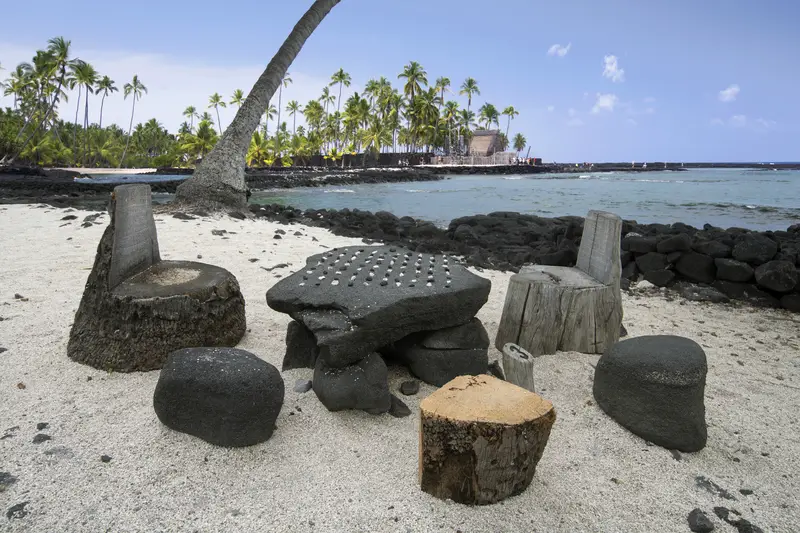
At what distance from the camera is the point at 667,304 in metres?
6.33

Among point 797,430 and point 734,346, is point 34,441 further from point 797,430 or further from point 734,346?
point 734,346

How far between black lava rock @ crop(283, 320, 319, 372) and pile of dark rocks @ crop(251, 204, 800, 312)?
4916 mm

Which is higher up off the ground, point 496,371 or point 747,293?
point 747,293

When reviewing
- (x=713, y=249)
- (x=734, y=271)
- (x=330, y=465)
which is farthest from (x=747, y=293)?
(x=330, y=465)

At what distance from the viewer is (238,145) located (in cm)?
1178

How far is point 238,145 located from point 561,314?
9730 mm

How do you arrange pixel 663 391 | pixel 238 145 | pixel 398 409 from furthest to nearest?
1. pixel 238 145
2. pixel 398 409
3. pixel 663 391

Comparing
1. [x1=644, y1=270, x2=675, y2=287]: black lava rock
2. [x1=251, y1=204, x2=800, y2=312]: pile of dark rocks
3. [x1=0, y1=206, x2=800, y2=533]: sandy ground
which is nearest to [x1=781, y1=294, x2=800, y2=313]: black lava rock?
[x1=251, y1=204, x2=800, y2=312]: pile of dark rocks

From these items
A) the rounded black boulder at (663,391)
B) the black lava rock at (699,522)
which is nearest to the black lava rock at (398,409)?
the rounded black boulder at (663,391)

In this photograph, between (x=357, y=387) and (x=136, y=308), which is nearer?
(x=357, y=387)

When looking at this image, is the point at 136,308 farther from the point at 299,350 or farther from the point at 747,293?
the point at 747,293

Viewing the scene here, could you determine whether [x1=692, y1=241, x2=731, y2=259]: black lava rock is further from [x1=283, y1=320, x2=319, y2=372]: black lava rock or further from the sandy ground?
[x1=283, y1=320, x2=319, y2=372]: black lava rock

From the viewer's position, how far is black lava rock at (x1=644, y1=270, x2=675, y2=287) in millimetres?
7035

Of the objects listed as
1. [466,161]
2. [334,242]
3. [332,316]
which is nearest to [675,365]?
[332,316]
